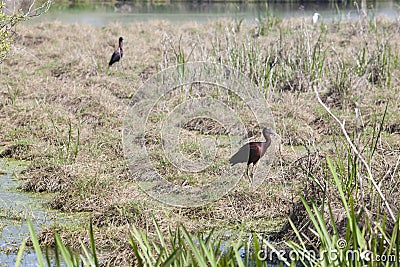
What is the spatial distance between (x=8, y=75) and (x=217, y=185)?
5330 mm

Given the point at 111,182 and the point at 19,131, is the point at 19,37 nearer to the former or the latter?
the point at 19,131

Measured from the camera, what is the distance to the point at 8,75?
10.2 metres

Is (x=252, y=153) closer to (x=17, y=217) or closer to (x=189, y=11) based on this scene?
(x=17, y=217)

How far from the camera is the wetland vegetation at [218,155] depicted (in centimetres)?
361

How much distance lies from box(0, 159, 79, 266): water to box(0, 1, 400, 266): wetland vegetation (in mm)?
113

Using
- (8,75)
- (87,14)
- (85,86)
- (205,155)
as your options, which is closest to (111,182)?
(205,155)

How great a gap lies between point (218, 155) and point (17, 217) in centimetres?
217

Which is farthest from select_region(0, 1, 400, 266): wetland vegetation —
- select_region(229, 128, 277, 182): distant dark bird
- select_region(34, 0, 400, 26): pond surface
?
select_region(34, 0, 400, 26): pond surface
